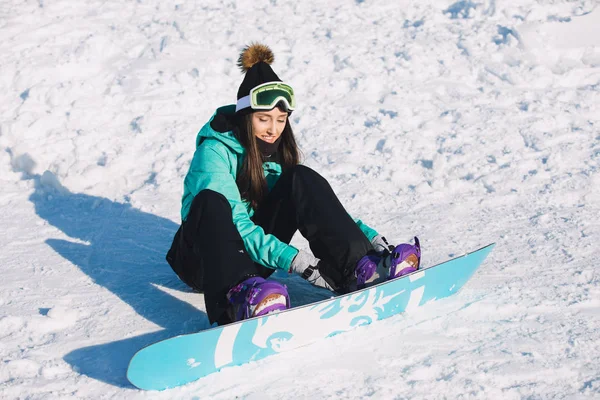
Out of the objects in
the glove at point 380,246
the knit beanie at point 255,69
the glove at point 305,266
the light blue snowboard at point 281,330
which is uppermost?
the knit beanie at point 255,69

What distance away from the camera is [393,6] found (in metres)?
7.69

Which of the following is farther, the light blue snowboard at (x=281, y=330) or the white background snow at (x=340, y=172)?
the white background snow at (x=340, y=172)

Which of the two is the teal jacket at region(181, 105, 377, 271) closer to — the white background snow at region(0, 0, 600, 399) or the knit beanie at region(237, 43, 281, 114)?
the knit beanie at region(237, 43, 281, 114)

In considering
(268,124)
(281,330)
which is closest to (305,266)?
(281,330)

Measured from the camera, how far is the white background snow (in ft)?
9.04

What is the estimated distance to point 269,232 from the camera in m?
3.34

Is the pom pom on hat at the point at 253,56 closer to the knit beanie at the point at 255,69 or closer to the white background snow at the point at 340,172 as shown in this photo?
the knit beanie at the point at 255,69

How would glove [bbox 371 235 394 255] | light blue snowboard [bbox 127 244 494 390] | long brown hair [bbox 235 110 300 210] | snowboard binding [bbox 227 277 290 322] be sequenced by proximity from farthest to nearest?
long brown hair [bbox 235 110 300 210]
glove [bbox 371 235 394 255]
snowboard binding [bbox 227 277 290 322]
light blue snowboard [bbox 127 244 494 390]

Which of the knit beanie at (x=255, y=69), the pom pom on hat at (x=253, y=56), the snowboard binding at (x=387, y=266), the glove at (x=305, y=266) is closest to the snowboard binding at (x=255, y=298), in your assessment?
the glove at (x=305, y=266)

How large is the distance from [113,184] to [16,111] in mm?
1727

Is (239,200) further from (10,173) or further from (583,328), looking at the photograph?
(10,173)

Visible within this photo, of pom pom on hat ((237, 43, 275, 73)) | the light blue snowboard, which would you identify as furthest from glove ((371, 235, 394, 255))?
pom pom on hat ((237, 43, 275, 73))

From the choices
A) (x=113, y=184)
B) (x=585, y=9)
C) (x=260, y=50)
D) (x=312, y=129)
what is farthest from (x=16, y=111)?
(x=585, y=9)

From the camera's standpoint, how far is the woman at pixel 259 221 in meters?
2.84
